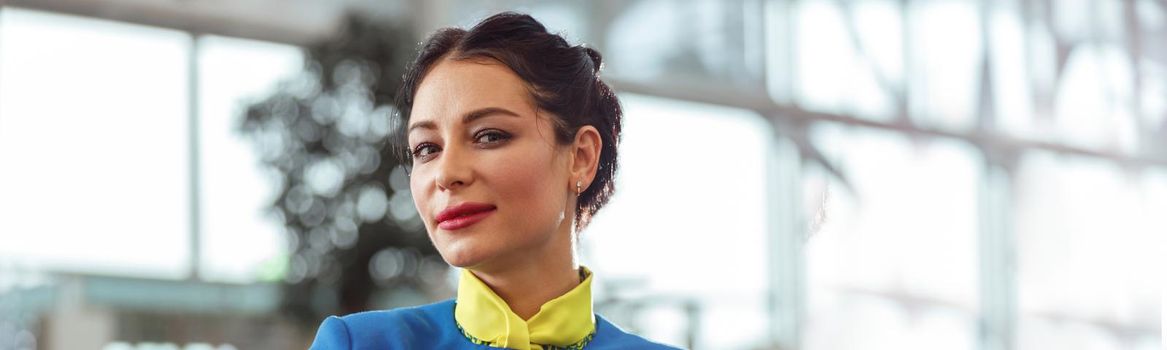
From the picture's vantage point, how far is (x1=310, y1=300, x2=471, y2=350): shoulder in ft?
5.14

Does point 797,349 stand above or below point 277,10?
below

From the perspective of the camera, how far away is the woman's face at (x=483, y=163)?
1572 millimetres

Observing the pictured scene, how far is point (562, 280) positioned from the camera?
66.7 inches

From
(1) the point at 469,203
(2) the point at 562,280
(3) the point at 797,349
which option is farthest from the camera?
(3) the point at 797,349

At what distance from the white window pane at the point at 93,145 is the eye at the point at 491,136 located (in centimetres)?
604

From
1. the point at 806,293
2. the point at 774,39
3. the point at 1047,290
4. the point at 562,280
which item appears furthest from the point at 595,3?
the point at 562,280

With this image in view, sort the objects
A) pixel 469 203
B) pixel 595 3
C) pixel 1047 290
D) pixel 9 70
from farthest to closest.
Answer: pixel 1047 290
pixel 595 3
pixel 9 70
pixel 469 203

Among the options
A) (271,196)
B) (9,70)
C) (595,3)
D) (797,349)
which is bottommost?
(797,349)

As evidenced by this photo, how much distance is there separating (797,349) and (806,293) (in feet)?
1.23

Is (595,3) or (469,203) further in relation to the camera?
(595,3)

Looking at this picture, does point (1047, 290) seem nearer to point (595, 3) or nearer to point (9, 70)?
point (595, 3)

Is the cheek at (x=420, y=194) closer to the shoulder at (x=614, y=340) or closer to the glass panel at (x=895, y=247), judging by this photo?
the shoulder at (x=614, y=340)

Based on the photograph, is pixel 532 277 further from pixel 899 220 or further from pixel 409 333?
pixel 899 220

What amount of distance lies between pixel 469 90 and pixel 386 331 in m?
0.24
